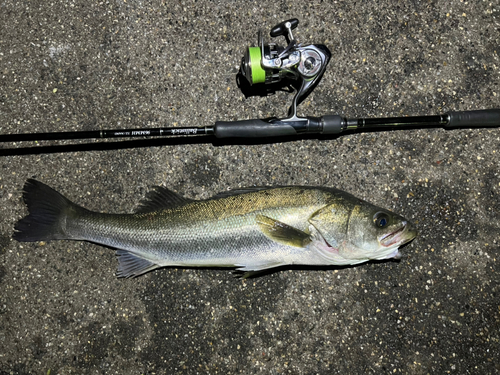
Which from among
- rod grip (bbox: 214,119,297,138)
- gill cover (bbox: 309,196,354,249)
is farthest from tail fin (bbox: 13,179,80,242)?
gill cover (bbox: 309,196,354,249)

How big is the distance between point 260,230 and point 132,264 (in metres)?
1.13

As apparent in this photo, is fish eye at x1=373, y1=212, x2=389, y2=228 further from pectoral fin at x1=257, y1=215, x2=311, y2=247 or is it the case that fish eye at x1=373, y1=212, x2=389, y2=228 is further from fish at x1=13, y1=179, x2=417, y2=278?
pectoral fin at x1=257, y1=215, x2=311, y2=247

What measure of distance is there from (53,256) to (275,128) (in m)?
2.22

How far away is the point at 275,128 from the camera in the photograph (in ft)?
8.66

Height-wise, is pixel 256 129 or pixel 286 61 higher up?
pixel 286 61

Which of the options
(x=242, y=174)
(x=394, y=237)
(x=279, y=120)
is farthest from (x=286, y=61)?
(x=394, y=237)

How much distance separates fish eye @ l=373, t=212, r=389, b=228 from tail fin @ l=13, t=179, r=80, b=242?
2.39 meters

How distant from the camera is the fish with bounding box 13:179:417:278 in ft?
8.38

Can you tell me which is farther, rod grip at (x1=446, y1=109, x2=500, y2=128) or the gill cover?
rod grip at (x1=446, y1=109, x2=500, y2=128)

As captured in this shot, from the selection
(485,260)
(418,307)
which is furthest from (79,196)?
(485,260)

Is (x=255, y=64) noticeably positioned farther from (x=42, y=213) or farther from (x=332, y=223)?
(x=42, y=213)

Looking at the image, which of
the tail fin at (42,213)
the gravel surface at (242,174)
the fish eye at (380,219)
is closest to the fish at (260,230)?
the fish eye at (380,219)

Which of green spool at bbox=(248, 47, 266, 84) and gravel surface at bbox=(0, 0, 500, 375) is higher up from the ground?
green spool at bbox=(248, 47, 266, 84)

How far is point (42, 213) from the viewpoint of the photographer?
2900 mm
